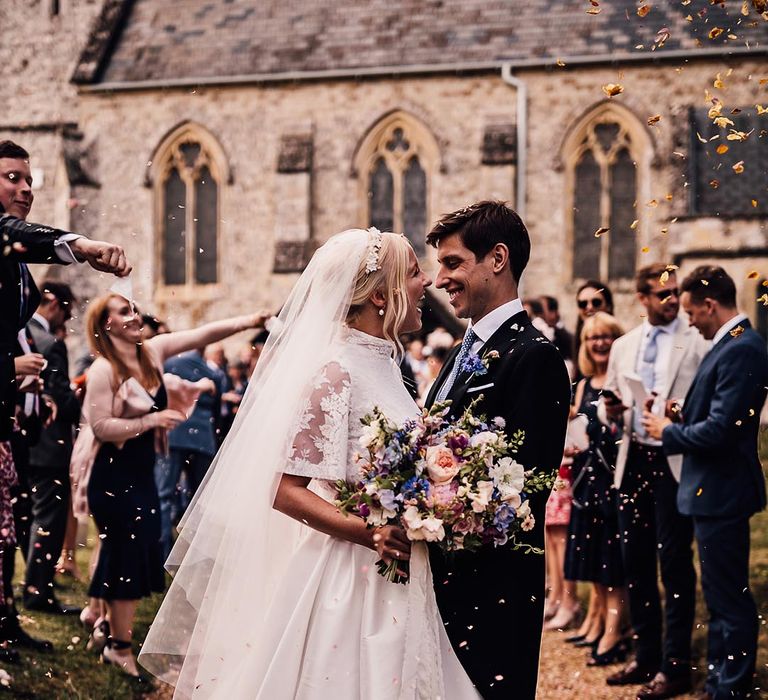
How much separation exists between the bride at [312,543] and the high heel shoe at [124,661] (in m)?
2.49

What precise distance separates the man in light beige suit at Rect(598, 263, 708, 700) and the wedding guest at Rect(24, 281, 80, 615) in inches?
141

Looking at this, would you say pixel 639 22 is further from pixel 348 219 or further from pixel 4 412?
pixel 4 412

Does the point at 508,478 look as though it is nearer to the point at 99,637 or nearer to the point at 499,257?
the point at 499,257

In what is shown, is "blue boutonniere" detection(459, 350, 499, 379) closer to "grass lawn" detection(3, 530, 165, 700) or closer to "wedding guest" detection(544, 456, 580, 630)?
"grass lawn" detection(3, 530, 165, 700)

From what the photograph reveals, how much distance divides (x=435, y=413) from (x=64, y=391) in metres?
4.66

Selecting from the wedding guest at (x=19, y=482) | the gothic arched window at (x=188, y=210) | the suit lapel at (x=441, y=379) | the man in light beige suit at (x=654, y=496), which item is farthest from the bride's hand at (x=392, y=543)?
the gothic arched window at (x=188, y=210)

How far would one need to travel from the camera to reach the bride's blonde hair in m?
3.62

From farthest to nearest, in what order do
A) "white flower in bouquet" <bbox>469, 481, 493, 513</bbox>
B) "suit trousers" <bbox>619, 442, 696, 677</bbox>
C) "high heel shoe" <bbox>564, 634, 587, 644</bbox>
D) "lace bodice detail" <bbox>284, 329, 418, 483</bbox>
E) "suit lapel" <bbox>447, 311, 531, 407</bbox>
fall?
"high heel shoe" <bbox>564, 634, 587, 644</bbox> → "suit trousers" <bbox>619, 442, 696, 677</bbox> → "suit lapel" <bbox>447, 311, 531, 407</bbox> → "lace bodice detail" <bbox>284, 329, 418, 483</bbox> → "white flower in bouquet" <bbox>469, 481, 493, 513</bbox>

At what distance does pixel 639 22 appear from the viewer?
826 inches

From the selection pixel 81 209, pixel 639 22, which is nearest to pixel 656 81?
pixel 639 22

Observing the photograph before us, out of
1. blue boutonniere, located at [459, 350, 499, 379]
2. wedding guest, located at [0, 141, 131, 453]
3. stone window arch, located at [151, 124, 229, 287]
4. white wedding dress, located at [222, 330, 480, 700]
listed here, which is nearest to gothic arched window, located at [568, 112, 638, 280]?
stone window arch, located at [151, 124, 229, 287]

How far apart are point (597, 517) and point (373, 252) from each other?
428 cm

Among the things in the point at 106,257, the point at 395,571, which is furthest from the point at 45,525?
the point at 395,571

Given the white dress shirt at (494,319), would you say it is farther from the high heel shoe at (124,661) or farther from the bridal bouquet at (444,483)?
the high heel shoe at (124,661)
